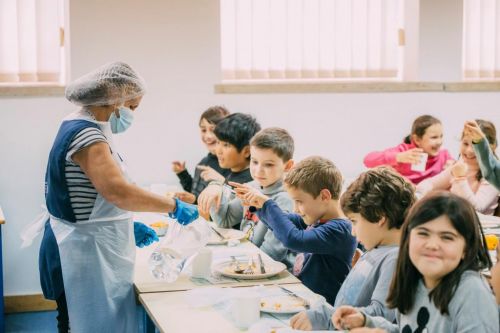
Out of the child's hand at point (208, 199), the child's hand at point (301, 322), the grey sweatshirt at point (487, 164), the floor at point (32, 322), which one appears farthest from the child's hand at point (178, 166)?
the child's hand at point (301, 322)

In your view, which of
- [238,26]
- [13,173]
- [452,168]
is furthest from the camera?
[238,26]

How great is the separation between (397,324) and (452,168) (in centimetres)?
262

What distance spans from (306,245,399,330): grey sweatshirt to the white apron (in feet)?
2.67

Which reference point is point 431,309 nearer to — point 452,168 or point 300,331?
point 300,331

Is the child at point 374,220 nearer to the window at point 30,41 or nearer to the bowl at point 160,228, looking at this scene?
the bowl at point 160,228

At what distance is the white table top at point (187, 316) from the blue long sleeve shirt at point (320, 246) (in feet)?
1.44

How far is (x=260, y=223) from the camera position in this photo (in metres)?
3.43

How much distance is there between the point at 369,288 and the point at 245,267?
705 millimetres

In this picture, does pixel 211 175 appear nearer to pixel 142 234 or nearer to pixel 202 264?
pixel 142 234

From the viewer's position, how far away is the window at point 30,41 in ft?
16.3

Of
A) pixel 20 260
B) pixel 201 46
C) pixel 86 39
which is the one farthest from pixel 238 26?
pixel 20 260

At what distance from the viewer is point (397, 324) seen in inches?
78.3

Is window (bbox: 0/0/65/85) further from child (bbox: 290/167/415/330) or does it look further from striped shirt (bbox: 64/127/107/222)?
child (bbox: 290/167/415/330)

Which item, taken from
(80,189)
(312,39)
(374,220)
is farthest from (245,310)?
(312,39)
